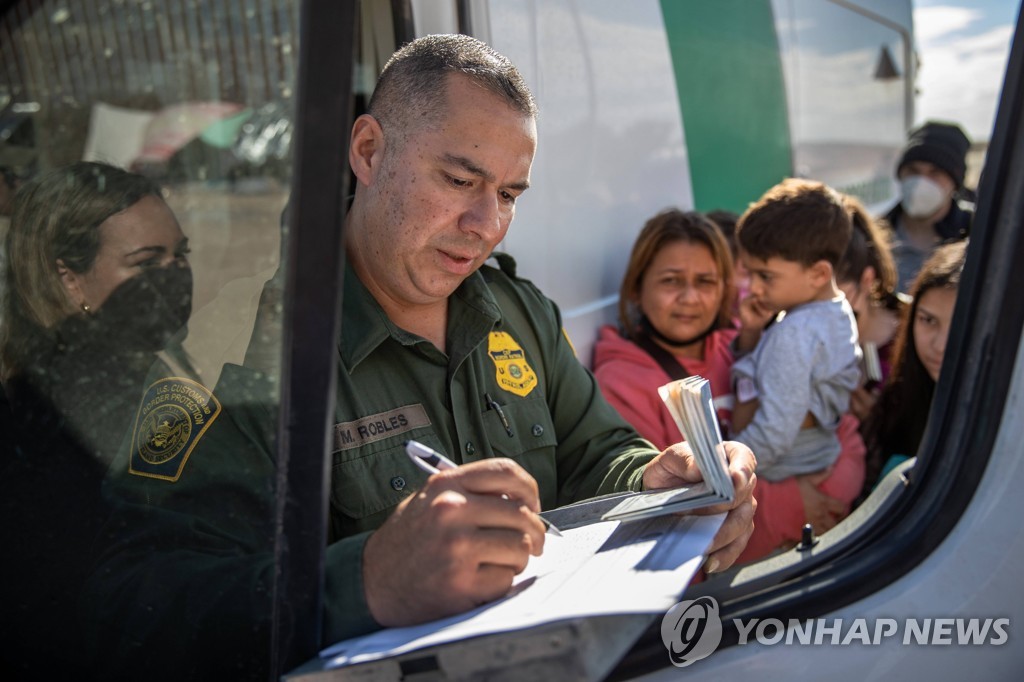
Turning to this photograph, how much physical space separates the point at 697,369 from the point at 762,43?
177 cm

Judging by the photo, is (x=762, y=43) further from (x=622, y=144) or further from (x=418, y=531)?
(x=418, y=531)

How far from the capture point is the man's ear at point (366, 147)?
165 centimetres

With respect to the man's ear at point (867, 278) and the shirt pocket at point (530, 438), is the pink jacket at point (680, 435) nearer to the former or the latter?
the man's ear at point (867, 278)

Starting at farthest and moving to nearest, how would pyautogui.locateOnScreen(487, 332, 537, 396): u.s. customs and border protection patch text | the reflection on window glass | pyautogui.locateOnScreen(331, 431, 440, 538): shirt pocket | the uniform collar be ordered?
pyautogui.locateOnScreen(487, 332, 537, 396): u.s. customs and border protection patch text < the uniform collar < pyautogui.locateOnScreen(331, 431, 440, 538): shirt pocket < the reflection on window glass

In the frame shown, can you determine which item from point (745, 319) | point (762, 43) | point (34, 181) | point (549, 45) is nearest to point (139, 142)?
point (34, 181)

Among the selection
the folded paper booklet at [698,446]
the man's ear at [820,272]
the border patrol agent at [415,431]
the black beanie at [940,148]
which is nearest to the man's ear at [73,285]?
the border patrol agent at [415,431]

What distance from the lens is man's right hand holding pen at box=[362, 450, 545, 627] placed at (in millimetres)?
989

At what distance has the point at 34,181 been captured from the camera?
3.36ft

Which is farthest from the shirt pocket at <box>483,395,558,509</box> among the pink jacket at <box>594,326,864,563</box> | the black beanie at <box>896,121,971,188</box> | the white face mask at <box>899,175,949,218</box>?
the black beanie at <box>896,121,971,188</box>

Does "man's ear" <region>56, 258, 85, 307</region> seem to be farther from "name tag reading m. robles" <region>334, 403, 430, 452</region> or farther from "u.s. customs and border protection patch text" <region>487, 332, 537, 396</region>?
"u.s. customs and border protection patch text" <region>487, 332, 537, 396</region>

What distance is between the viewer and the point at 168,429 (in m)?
1.04

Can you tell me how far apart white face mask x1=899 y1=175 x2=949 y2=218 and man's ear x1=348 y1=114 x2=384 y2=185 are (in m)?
3.40

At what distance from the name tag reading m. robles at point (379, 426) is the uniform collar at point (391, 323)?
0.33ft
